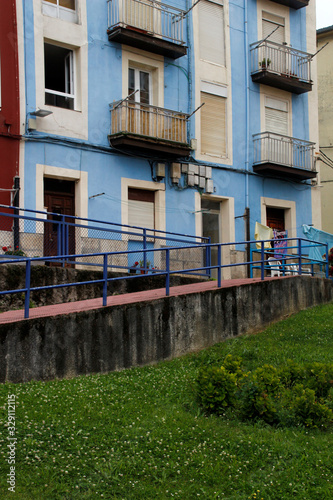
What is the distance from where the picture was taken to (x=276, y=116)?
22.6 meters

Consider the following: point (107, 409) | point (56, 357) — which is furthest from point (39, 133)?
point (107, 409)

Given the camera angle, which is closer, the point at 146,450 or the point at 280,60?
the point at 146,450

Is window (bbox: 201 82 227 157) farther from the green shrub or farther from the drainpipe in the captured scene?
the green shrub

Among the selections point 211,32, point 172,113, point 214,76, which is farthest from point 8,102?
point 211,32

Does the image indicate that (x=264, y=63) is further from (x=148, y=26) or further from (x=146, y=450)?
(x=146, y=450)

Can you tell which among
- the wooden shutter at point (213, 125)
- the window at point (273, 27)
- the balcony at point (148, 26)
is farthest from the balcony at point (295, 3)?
the balcony at point (148, 26)

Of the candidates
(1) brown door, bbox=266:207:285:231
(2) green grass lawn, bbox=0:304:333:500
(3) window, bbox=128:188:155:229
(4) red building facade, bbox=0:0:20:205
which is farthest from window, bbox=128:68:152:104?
(2) green grass lawn, bbox=0:304:333:500

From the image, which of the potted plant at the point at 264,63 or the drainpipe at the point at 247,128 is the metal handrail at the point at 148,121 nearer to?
the drainpipe at the point at 247,128

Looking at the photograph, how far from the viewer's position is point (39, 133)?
1623 cm

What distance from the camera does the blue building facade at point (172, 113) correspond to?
1689 centimetres

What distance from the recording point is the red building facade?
15586 millimetres

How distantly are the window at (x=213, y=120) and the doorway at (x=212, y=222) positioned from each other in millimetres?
1702

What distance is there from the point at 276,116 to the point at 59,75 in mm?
8632

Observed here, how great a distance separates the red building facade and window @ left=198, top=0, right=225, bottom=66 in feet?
22.6
